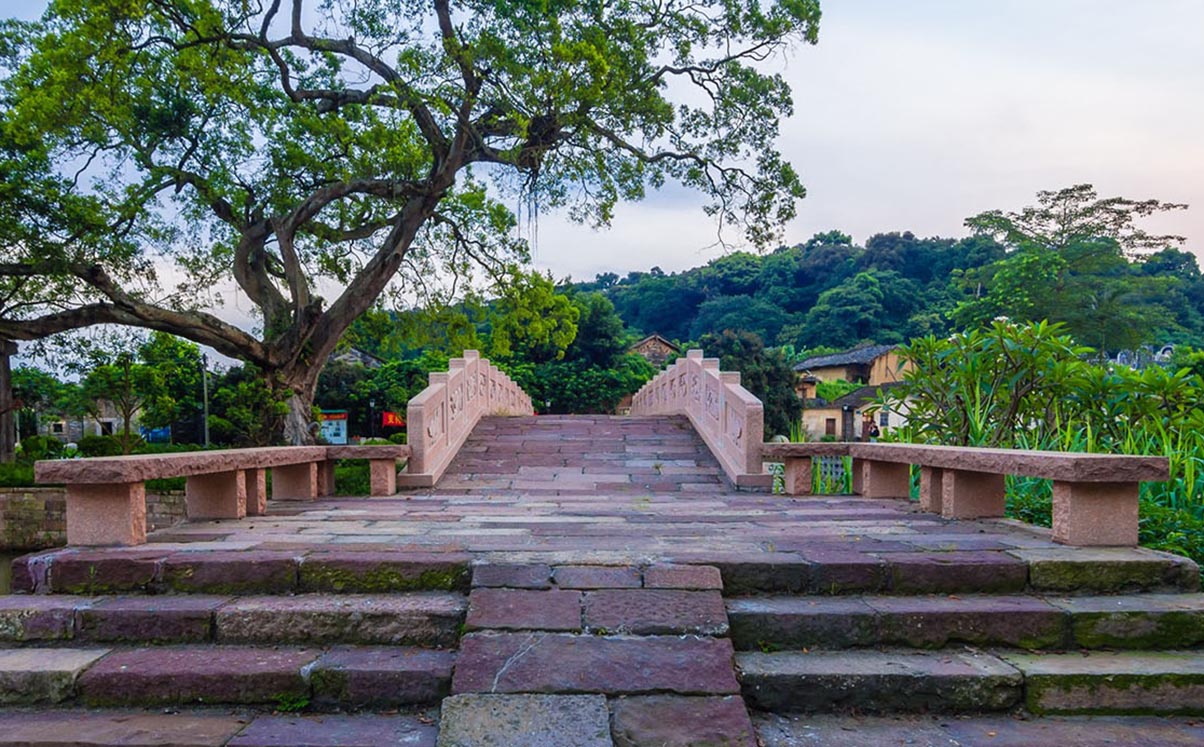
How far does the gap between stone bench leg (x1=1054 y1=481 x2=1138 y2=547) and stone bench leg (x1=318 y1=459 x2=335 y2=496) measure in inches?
202

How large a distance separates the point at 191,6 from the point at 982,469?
11.5 meters

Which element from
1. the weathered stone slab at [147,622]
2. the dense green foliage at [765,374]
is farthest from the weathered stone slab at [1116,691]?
the dense green foliage at [765,374]

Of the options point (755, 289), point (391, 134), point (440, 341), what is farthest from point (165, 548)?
point (755, 289)

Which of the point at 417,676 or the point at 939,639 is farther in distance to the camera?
the point at 939,639

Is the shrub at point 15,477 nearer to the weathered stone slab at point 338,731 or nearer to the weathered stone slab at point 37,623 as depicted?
the weathered stone slab at point 37,623

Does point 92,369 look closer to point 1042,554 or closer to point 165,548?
point 165,548

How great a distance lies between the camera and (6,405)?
1515 cm

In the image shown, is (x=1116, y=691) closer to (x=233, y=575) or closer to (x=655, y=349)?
(x=233, y=575)

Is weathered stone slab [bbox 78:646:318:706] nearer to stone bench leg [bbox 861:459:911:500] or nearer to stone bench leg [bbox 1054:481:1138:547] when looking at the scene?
stone bench leg [bbox 1054:481:1138:547]

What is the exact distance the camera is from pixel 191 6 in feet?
33.6

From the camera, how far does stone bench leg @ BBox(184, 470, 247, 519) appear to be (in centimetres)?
439

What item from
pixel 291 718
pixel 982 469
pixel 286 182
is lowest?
pixel 291 718

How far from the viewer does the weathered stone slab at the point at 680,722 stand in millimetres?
2137

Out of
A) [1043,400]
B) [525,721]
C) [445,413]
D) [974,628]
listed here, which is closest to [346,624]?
[525,721]
